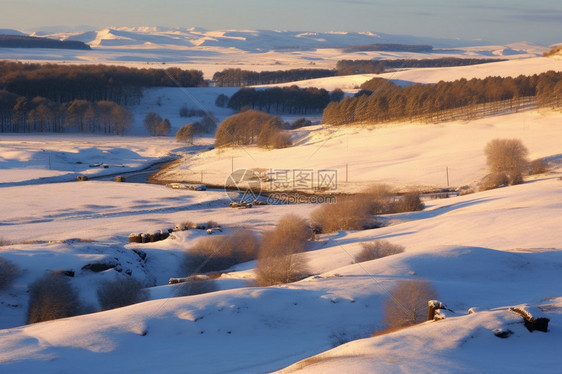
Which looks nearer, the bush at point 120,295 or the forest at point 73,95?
the bush at point 120,295

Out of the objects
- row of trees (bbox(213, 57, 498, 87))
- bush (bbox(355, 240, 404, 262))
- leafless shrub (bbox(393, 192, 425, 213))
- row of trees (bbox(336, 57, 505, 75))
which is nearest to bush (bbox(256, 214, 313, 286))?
bush (bbox(355, 240, 404, 262))

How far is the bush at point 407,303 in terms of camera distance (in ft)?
55.0

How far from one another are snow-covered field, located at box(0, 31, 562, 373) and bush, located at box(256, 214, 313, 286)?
74 centimetres

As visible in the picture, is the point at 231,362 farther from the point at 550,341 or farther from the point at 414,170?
the point at 414,170

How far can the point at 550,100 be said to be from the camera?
62312 millimetres

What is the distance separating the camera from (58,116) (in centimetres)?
8981

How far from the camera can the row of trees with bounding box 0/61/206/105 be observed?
102 meters

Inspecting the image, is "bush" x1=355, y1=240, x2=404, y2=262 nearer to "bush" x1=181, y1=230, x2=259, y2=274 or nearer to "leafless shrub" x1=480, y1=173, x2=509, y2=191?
"bush" x1=181, y1=230, x2=259, y2=274

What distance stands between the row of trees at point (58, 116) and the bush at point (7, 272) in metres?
68.1

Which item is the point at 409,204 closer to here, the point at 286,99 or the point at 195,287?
the point at 195,287

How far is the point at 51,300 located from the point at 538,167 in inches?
1385

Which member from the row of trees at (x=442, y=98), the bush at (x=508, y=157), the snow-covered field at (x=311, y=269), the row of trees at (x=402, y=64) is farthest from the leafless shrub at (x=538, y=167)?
the row of trees at (x=402, y=64)

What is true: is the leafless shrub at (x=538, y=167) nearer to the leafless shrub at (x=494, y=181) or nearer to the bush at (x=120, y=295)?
the leafless shrub at (x=494, y=181)

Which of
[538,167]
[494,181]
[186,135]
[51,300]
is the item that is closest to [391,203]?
[494,181]
